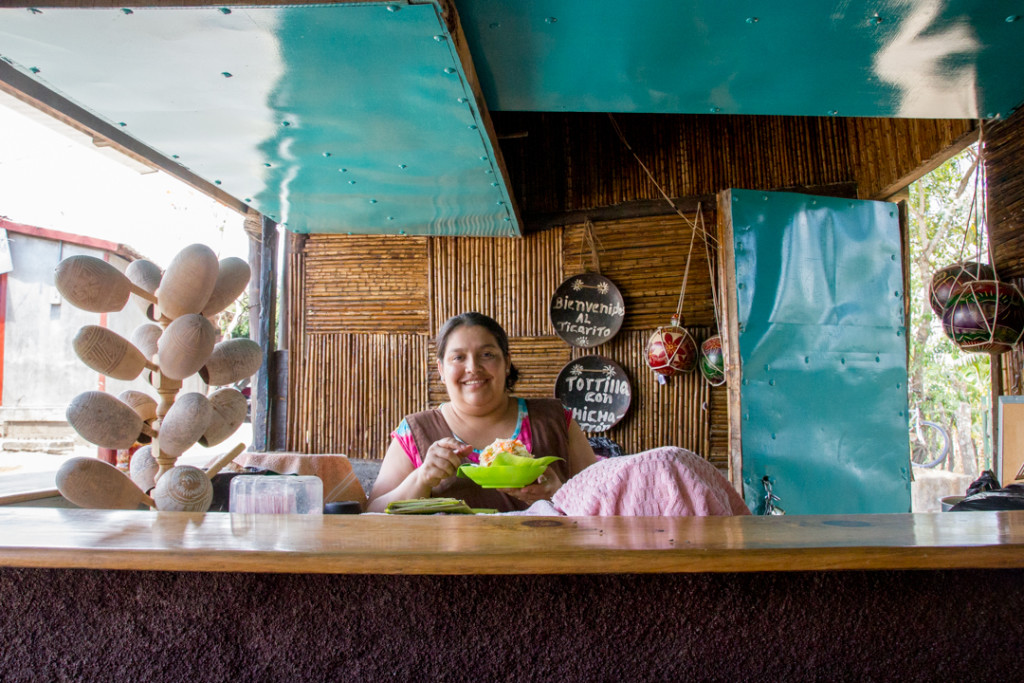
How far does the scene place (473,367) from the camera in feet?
9.06

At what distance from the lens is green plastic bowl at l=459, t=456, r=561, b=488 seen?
204cm

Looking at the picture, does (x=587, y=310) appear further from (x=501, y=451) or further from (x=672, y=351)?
(x=501, y=451)

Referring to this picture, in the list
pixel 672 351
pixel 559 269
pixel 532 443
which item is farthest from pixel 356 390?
pixel 532 443

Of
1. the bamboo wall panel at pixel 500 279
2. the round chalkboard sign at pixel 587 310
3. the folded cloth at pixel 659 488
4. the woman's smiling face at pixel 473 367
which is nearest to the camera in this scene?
the folded cloth at pixel 659 488

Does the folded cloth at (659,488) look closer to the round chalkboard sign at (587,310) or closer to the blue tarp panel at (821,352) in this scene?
the blue tarp panel at (821,352)

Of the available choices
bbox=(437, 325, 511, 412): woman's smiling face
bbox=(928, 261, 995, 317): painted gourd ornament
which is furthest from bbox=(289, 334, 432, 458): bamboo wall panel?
bbox=(928, 261, 995, 317): painted gourd ornament

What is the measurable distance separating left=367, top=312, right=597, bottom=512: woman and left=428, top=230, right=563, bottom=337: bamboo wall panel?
2364 millimetres

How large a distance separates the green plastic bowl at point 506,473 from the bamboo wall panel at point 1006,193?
2.69 metres

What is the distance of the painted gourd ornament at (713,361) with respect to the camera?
4656 millimetres

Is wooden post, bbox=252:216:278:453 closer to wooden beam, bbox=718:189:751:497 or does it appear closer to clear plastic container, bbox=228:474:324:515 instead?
wooden beam, bbox=718:189:751:497

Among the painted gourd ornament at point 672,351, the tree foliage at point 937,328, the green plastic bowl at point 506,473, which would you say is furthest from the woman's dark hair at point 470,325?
the tree foliage at point 937,328

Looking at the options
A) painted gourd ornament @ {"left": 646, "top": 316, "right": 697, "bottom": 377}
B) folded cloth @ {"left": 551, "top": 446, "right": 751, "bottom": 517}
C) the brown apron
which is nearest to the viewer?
folded cloth @ {"left": 551, "top": 446, "right": 751, "bottom": 517}

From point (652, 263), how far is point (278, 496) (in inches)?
162

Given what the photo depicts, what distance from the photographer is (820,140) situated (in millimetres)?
4840
